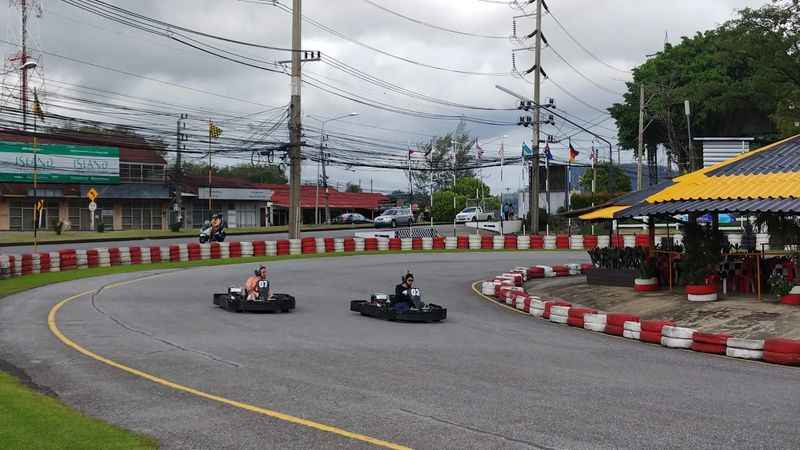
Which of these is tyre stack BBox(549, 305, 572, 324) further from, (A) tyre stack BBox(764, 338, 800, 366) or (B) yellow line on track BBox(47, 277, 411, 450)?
(B) yellow line on track BBox(47, 277, 411, 450)

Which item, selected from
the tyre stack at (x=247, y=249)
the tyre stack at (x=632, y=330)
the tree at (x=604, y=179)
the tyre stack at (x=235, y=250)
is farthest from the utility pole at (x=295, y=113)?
the tree at (x=604, y=179)

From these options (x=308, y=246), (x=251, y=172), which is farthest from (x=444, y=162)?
(x=308, y=246)

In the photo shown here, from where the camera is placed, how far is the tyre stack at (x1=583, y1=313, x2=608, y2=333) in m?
17.7

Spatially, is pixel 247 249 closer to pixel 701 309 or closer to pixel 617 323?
pixel 701 309

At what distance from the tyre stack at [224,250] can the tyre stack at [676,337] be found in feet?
93.0

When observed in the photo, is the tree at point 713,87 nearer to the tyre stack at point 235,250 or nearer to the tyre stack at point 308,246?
the tyre stack at point 308,246

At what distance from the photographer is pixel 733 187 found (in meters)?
22.4

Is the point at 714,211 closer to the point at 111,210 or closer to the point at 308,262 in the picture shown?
the point at 308,262

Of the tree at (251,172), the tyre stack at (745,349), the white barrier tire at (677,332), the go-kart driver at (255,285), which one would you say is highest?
the tree at (251,172)

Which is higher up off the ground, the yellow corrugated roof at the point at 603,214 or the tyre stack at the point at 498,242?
the yellow corrugated roof at the point at 603,214

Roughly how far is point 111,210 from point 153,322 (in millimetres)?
53357

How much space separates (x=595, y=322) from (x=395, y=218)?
156 feet

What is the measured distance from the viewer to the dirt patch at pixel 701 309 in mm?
16859

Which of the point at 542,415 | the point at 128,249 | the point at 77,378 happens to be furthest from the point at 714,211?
the point at 128,249
